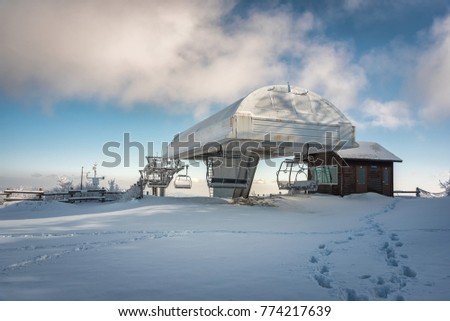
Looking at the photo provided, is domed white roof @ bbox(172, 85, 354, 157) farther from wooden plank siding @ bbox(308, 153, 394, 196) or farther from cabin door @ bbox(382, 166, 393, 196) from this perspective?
cabin door @ bbox(382, 166, 393, 196)

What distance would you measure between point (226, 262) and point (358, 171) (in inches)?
800

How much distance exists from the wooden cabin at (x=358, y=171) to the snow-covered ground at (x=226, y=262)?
44.5 ft

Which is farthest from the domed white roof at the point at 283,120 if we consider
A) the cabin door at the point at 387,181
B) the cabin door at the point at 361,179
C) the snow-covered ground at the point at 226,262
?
the cabin door at the point at 387,181

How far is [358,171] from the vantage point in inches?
880

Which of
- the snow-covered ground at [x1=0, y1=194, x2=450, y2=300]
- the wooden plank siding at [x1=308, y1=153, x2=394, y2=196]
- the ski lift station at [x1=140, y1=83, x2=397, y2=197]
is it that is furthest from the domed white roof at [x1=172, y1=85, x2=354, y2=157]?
the wooden plank siding at [x1=308, y1=153, x2=394, y2=196]

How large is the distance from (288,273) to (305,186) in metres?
11.6

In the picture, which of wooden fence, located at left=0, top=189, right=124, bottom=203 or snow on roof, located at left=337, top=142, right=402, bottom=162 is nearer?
wooden fence, located at left=0, top=189, right=124, bottom=203

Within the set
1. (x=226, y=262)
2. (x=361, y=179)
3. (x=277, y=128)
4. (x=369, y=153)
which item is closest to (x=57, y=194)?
(x=277, y=128)

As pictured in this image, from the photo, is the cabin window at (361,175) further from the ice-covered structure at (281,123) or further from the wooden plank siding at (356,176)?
the ice-covered structure at (281,123)

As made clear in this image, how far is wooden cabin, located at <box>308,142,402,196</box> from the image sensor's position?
71.9 feet

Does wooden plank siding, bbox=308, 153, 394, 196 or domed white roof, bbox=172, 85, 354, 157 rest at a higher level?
domed white roof, bbox=172, 85, 354, 157

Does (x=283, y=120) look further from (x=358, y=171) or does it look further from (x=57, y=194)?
(x=57, y=194)
